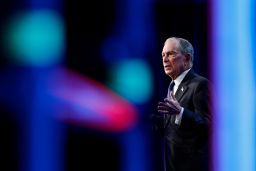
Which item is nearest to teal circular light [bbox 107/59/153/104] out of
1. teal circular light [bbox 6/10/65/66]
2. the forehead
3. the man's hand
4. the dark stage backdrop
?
the dark stage backdrop

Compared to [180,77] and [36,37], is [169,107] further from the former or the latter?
[36,37]

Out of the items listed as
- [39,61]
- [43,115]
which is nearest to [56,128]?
[43,115]

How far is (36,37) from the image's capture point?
7.83 feet

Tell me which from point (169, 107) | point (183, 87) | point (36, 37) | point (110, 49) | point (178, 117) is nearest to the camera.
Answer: point (169, 107)

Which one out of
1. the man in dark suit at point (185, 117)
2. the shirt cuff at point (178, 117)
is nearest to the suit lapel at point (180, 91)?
the man in dark suit at point (185, 117)

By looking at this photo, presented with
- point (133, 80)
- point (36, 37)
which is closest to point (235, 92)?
point (133, 80)

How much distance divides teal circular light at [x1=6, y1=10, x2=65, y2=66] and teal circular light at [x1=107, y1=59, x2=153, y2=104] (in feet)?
1.18

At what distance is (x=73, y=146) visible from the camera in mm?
2492

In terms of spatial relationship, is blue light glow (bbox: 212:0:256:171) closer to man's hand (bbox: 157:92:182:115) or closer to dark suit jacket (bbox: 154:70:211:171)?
dark suit jacket (bbox: 154:70:211:171)

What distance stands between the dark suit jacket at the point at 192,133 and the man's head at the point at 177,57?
0.07 metres

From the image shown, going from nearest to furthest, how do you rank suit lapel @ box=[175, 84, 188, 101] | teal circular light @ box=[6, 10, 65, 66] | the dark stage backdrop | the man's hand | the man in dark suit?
the man's hand < the man in dark suit < suit lapel @ box=[175, 84, 188, 101] < teal circular light @ box=[6, 10, 65, 66] < the dark stage backdrop

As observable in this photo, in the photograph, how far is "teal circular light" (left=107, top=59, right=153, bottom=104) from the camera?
2521mm

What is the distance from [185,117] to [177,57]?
32 cm

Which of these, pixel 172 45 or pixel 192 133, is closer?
pixel 192 133
